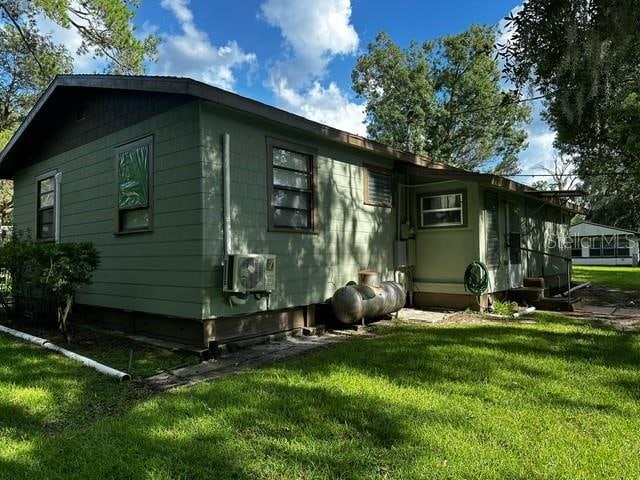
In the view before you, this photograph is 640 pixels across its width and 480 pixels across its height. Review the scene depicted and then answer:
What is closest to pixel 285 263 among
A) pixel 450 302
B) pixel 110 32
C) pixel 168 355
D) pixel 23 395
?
pixel 168 355

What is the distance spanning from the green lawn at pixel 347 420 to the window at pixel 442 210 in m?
3.74

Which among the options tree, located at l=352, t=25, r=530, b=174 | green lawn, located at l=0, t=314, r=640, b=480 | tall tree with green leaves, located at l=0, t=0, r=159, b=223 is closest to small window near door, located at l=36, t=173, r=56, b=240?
tall tree with green leaves, located at l=0, t=0, r=159, b=223

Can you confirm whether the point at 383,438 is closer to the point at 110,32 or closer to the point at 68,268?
the point at 68,268

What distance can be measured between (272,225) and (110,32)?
823 centimetres

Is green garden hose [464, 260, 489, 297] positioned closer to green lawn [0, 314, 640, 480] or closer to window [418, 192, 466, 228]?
window [418, 192, 466, 228]

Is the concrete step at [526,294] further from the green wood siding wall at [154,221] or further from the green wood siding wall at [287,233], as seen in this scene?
the green wood siding wall at [154,221]

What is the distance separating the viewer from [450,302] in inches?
332

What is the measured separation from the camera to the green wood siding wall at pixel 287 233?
5203mm

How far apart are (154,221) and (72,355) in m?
1.88

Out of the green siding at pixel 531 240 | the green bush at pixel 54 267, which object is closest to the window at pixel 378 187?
the green siding at pixel 531 240

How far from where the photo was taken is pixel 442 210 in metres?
8.51

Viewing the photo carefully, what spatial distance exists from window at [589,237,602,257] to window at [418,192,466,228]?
99.6 feet

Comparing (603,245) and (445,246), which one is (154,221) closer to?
(445,246)

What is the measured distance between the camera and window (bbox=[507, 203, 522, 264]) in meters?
9.48
